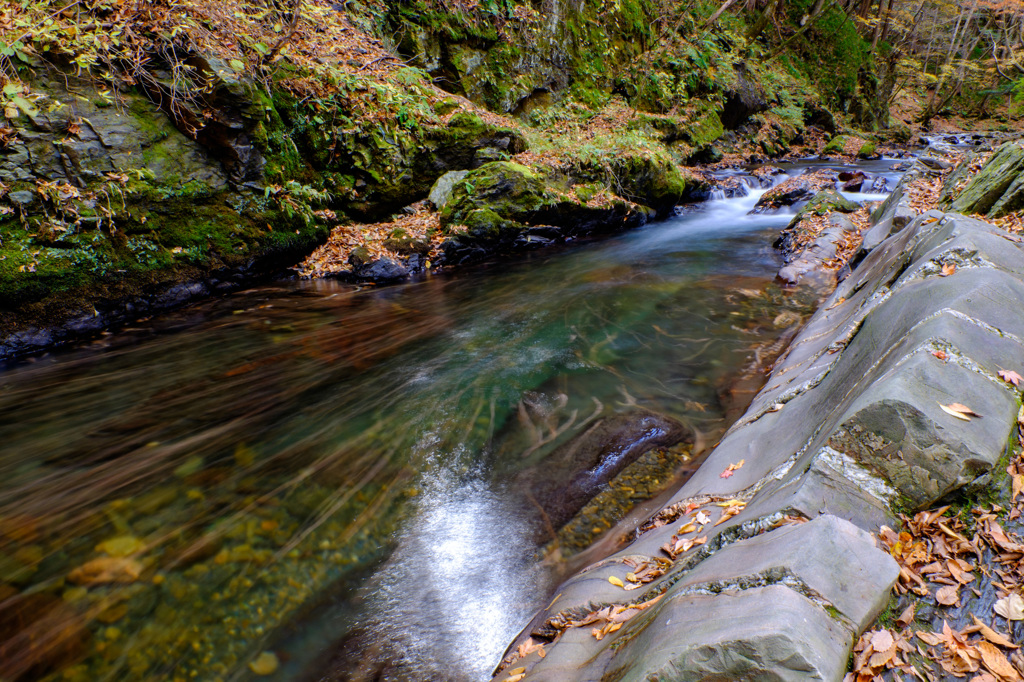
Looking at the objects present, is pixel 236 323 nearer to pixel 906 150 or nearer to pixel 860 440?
pixel 860 440

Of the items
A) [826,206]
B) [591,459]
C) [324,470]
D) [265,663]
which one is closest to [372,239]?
[324,470]

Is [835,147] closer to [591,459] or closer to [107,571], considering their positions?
[591,459]

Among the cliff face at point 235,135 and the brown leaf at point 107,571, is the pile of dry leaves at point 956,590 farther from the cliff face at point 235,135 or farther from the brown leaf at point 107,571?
the cliff face at point 235,135

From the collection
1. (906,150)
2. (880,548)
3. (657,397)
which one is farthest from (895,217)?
(906,150)

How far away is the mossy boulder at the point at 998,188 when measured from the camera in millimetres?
5602

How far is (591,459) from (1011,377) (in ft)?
8.69

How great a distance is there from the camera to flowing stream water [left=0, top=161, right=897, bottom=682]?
2.88 m

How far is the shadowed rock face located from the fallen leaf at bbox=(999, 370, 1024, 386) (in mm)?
2193

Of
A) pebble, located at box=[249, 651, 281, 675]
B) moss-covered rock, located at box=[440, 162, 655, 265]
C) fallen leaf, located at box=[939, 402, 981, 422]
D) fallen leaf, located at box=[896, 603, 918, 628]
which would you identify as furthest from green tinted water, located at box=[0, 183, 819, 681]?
moss-covered rock, located at box=[440, 162, 655, 265]

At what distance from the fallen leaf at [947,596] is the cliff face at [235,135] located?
9271 mm

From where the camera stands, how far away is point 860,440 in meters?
2.23

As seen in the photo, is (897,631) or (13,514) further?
(13,514)

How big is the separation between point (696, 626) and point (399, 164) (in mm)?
10320

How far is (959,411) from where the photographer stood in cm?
222
